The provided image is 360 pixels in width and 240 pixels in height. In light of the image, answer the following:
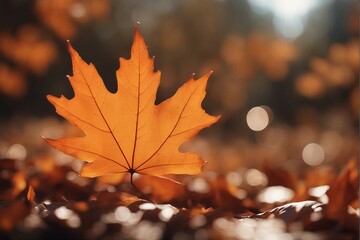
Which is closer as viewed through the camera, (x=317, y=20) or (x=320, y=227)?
(x=320, y=227)

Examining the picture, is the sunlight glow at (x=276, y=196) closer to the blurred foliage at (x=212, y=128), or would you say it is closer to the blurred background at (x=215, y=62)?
the blurred foliage at (x=212, y=128)

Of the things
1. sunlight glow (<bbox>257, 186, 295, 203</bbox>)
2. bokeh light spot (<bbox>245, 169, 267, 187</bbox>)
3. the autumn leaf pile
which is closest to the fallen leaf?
the autumn leaf pile

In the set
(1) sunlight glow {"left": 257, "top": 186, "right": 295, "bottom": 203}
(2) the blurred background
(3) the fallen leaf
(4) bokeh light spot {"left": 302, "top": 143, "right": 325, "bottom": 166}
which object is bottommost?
(3) the fallen leaf

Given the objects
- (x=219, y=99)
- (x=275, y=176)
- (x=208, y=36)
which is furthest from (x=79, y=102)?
(x=208, y=36)

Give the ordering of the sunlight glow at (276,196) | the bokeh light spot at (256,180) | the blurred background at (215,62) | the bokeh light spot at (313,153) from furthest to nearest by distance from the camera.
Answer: the blurred background at (215,62)
the bokeh light spot at (313,153)
the bokeh light spot at (256,180)
the sunlight glow at (276,196)

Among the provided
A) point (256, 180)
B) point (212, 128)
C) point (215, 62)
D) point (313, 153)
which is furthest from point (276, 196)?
point (215, 62)

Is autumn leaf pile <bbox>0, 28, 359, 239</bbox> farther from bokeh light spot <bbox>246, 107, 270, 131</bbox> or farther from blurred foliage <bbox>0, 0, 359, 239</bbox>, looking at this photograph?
bokeh light spot <bbox>246, 107, 270, 131</bbox>

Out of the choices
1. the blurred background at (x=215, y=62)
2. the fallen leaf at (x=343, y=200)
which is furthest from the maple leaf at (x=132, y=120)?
the blurred background at (x=215, y=62)

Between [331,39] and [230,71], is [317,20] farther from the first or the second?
[230,71]
